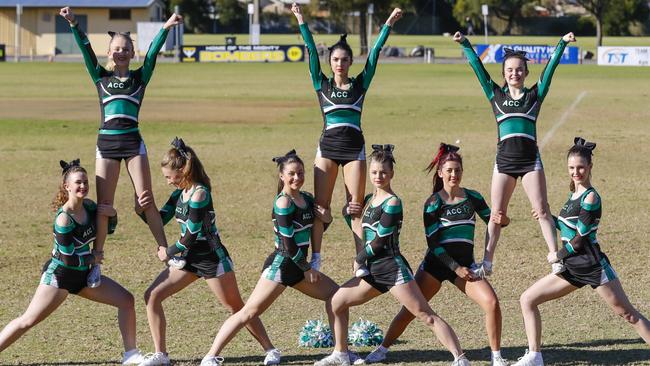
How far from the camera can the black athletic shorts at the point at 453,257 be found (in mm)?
8938

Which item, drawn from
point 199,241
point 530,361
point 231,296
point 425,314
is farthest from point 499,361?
point 199,241

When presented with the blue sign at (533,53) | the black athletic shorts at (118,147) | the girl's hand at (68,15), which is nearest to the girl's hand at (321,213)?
the black athletic shorts at (118,147)

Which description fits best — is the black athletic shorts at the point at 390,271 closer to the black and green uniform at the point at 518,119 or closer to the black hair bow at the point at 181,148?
the black hair bow at the point at 181,148

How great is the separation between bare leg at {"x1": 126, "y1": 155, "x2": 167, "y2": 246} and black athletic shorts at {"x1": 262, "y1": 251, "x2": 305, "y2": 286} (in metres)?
1.32

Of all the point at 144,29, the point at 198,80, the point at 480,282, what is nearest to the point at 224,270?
the point at 480,282

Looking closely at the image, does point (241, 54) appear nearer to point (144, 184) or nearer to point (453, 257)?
point (144, 184)

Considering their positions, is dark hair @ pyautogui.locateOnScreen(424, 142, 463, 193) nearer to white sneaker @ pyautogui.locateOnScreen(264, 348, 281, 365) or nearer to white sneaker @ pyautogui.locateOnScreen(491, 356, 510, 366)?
white sneaker @ pyautogui.locateOnScreen(491, 356, 510, 366)

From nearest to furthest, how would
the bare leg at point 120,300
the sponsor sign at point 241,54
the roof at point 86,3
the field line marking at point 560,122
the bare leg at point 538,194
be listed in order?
the bare leg at point 120,300, the bare leg at point 538,194, the field line marking at point 560,122, the sponsor sign at point 241,54, the roof at point 86,3

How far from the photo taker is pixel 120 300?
8930 millimetres

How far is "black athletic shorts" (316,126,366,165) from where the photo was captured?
33.4ft

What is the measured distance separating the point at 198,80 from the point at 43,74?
956cm

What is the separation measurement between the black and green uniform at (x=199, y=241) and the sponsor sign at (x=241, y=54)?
61920mm

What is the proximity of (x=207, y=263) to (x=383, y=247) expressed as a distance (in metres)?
1.41

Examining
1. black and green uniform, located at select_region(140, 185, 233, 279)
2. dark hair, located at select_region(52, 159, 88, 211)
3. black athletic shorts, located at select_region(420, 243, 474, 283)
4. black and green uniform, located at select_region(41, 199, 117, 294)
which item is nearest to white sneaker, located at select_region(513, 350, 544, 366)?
black athletic shorts, located at select_region(420, 243, 474, 283)
